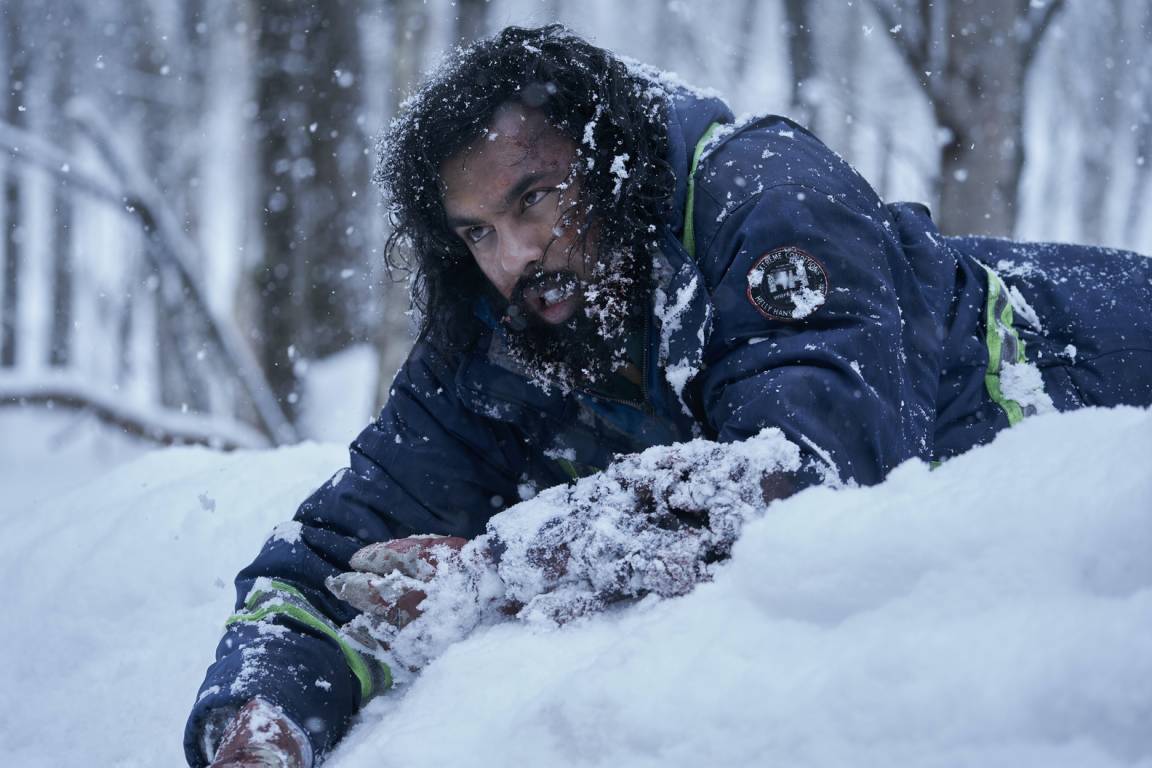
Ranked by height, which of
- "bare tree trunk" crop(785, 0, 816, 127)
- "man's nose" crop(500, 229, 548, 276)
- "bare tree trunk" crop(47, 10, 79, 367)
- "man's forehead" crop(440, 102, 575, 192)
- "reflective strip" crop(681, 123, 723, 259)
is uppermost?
"bare tree trunk" crop(785, 0, 816, 127)

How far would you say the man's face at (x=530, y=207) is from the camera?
77.0 inches

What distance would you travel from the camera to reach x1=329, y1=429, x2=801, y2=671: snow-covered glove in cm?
139

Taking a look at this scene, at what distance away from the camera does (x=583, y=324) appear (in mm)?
1956

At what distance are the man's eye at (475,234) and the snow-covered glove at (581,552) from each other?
0.65m

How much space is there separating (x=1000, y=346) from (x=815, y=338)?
707 mm

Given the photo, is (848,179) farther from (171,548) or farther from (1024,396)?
(171,548)

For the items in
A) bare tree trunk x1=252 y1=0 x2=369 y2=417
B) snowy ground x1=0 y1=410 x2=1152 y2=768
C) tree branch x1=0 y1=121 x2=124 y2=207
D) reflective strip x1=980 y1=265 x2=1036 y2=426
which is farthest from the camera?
bare tree trunk x1=252 y1=0 x2=369 y2=417

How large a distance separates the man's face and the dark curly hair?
3 centimetres

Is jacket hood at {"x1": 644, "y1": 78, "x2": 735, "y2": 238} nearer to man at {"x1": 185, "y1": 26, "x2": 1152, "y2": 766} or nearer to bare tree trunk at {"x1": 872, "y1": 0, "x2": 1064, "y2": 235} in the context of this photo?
man at {"x1": 185, "y1": 26, "x2": 1152, "y2": 766}

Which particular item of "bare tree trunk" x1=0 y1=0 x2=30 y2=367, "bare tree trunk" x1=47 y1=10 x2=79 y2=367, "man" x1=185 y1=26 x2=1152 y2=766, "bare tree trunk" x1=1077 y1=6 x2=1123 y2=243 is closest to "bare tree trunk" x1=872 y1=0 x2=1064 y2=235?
"man" x1=185 y1=26 x2=1152 y2=766

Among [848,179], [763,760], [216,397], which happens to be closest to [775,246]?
[848,179]

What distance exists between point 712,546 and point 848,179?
0.83 meters

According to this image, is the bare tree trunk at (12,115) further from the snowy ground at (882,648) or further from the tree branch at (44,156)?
the snowy ground at (882,648)

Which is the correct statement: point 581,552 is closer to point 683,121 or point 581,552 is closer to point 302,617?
point 302,617
